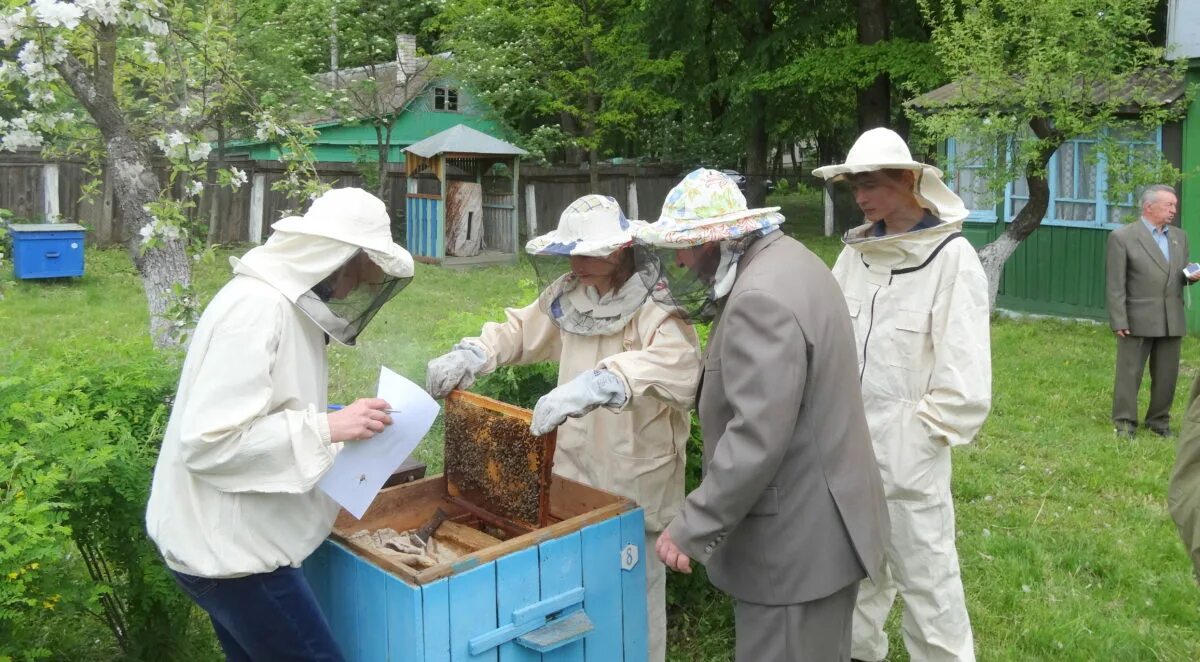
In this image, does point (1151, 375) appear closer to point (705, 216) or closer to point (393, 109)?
point (705, 216)

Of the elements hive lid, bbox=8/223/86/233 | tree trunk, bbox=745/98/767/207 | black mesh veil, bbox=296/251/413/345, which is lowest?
black mesh veil, bbox=296/251/413/345

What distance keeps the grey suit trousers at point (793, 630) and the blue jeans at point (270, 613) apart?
3.63 ft

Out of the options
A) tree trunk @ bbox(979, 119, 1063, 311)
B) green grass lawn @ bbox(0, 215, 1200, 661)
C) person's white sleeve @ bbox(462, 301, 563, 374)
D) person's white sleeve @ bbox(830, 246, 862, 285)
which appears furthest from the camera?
tree trunk @ bbox(979, 119, 1063, 311)

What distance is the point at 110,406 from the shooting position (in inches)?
128

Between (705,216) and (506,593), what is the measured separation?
44.6 inches

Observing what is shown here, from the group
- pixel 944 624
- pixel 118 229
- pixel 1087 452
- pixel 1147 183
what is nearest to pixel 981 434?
pixel 1087 452

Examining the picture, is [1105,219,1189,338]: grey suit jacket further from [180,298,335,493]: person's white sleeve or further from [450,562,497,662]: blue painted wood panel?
[180,298,335,493]: person's white sleeve

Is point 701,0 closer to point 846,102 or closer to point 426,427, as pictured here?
point 846,102

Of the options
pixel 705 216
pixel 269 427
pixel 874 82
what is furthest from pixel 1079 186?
pixel 269 427

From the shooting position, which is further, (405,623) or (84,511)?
(84,511)

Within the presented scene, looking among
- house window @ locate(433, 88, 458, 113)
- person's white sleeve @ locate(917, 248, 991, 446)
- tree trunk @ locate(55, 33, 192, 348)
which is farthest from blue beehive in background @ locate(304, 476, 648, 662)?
house window @ locate(433, 88, 458, 113)

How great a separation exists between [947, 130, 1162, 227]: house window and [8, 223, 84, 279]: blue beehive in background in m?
10.6

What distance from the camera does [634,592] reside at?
3082mm

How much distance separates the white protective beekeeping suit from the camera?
7.75 ft
